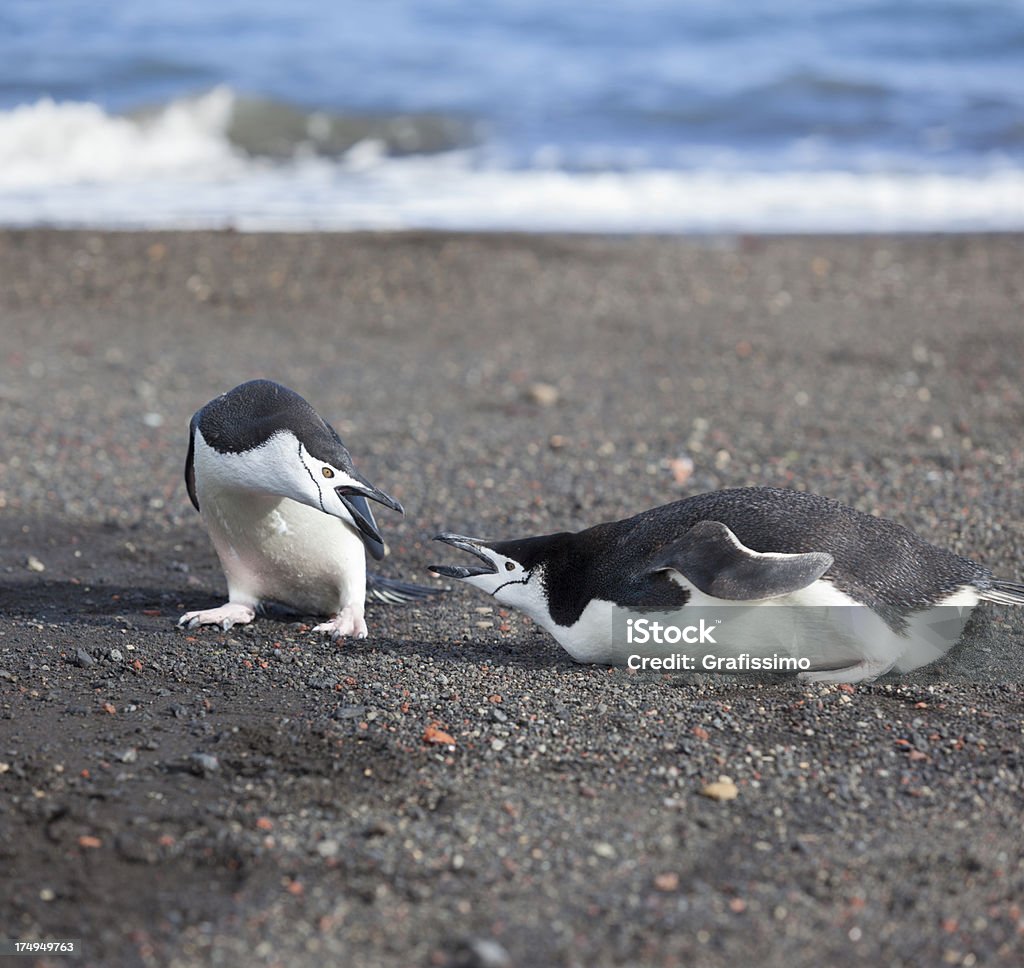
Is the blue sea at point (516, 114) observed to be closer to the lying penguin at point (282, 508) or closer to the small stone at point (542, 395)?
the small stone at point (542, 395)

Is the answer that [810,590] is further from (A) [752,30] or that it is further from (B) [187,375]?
(A) [752,30]

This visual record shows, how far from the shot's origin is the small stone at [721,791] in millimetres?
3238

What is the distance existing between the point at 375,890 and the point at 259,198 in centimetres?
1067

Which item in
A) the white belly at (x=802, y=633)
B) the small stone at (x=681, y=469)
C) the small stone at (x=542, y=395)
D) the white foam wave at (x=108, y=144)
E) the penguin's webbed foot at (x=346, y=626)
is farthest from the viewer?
the white foam wave at (x=108, y=144)

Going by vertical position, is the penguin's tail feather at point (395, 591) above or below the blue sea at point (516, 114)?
below

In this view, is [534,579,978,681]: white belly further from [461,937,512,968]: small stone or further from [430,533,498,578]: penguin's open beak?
[461,937,512,968]: small stone

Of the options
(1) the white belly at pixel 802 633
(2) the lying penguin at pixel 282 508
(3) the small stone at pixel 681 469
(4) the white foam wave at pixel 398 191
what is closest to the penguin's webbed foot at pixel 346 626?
(2) the lying penguin at pixel 282 508

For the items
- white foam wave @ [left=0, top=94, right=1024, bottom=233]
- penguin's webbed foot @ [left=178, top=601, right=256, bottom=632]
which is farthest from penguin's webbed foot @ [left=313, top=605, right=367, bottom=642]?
white foam wave @ [left=0, top=94, right=1024, bottom=233]

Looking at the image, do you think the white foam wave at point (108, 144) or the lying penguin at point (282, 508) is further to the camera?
the white foam wave at point (108, 144)

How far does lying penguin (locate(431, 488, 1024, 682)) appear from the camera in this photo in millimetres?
3666

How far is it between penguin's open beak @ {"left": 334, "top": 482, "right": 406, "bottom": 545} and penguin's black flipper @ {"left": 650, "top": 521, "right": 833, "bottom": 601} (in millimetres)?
814

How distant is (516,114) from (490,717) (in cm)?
1425

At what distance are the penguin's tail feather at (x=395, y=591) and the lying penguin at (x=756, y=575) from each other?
67cm

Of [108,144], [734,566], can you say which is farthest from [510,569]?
[108,144]
